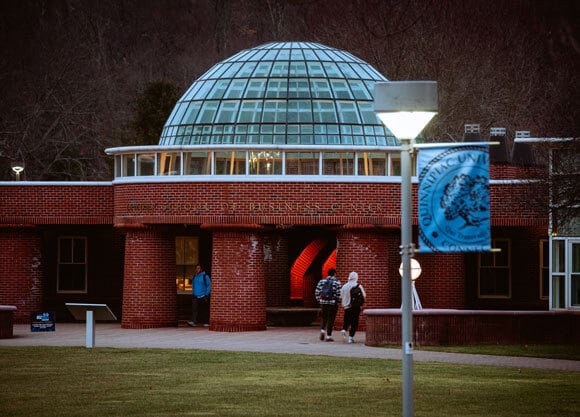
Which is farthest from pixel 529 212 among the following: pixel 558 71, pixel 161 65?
pixel 161 65

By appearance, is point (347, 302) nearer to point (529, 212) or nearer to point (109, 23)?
point (529, 212)

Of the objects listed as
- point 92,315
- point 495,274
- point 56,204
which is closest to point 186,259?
point 56,204

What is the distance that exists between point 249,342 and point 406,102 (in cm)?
1765

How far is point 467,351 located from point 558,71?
2813 cm

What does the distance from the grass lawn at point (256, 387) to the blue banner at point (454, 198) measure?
179 inches

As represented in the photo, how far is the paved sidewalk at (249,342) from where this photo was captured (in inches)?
1022

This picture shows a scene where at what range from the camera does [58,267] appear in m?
41.9

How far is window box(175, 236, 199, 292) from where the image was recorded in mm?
41656

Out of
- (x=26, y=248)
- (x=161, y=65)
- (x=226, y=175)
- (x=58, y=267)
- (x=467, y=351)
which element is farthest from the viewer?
(x=161, y=65)

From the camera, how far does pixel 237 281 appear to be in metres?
34.8

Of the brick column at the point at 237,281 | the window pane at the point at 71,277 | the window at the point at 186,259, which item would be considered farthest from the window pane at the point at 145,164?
the window pane at the point at 71,277

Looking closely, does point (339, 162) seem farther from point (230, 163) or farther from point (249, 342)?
point (249, 342)

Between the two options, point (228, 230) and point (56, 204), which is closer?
point (228, 230)

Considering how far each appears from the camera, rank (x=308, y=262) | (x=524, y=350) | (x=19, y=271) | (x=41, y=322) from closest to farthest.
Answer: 1. (x=524, y=350)
2. (x=41, y=322)
3. (x=19, y=271)
4. (x=308, y=262)
